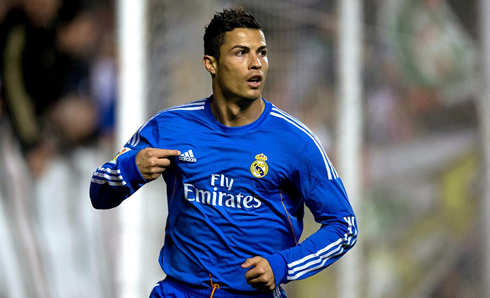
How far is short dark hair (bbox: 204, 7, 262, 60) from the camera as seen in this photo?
3361 millimetres

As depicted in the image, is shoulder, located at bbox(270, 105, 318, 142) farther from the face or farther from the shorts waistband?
the shorts waistband

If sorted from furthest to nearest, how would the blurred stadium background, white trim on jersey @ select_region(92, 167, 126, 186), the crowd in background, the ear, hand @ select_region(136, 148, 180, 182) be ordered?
the blurred stadium background → the crowd in background → the ear → white trim on jersey @ select_region(92, 167, 126, 186) → hand @ select_region(136, 148, 180, 182)

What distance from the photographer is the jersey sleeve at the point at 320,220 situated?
3141 mm

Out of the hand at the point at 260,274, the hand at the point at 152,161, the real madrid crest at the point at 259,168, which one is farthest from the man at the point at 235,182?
the hand at the point at 260,274

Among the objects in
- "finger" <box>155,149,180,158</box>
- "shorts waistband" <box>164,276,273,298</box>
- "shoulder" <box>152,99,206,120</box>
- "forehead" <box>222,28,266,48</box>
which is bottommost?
"shorts waistband" <box>164,276,273,298</box>

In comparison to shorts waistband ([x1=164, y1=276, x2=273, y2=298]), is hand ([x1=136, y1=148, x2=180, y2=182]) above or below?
above

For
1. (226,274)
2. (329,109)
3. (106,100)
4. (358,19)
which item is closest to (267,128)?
(226,274)

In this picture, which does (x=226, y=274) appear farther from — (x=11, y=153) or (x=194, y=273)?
(x=11, y=153)

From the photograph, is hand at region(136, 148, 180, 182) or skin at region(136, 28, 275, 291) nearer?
hand at region(136, 148, 180, 182)

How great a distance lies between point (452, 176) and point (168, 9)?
5495mm

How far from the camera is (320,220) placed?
3.28m

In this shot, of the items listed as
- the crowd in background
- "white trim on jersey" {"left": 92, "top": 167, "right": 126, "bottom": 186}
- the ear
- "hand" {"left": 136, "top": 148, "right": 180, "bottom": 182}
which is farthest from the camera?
the crowd in background

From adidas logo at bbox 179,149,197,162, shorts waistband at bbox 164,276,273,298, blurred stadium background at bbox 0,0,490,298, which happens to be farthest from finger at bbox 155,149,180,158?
blurred stadium background at bbox 0,0,490,298

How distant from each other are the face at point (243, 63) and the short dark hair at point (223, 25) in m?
0.02
